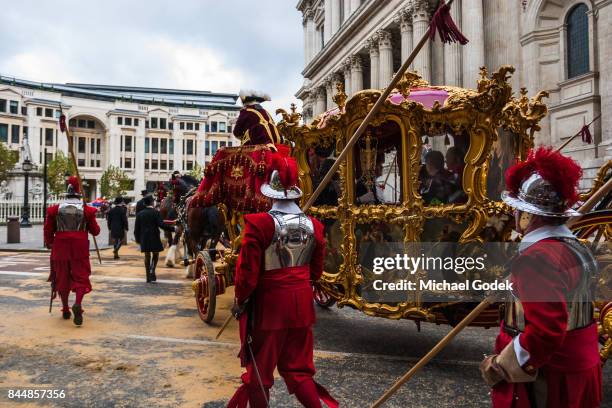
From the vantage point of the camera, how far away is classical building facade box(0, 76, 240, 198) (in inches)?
2739

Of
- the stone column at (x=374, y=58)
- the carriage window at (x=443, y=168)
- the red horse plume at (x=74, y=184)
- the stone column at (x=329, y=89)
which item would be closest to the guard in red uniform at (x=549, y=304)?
the carriage window at (x=443, y=168)

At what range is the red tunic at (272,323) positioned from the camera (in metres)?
3.51

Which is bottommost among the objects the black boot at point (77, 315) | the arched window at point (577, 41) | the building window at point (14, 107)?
the black boot at point (77, 315)

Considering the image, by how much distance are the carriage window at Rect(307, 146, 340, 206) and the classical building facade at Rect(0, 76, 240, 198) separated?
69507 mm

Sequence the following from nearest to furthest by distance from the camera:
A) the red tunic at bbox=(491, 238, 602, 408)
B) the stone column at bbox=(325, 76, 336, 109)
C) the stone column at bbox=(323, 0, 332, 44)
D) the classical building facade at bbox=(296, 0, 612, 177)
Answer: the red tunic at bbox=(491, 238, 602, 408) < the classical building facade at bbox=(296, 0, 612, 177) < the stone column at bbox=(325, 76, 336, 109) < the stone column at bbox=(323, 0, 332, 44)

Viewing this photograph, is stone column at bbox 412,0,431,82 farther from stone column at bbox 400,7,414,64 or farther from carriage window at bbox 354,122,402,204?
carriage window at bbox 354,122,402,204

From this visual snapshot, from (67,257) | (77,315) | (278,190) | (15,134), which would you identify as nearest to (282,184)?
(278,190)

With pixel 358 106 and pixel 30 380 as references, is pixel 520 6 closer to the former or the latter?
pixel 358 106

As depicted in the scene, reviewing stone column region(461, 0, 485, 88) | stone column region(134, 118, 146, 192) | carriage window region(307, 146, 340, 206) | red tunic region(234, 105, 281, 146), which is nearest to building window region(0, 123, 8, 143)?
stone column region(134, 118, 146, 192)

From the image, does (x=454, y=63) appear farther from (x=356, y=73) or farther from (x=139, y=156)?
(x=139, y=156)

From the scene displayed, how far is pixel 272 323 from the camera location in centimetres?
357

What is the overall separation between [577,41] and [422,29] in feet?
31.0

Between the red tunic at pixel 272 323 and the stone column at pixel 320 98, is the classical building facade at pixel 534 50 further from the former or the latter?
the red tunic at pixel 272 323

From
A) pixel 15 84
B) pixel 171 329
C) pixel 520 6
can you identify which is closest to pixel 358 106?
pixel 171 329
